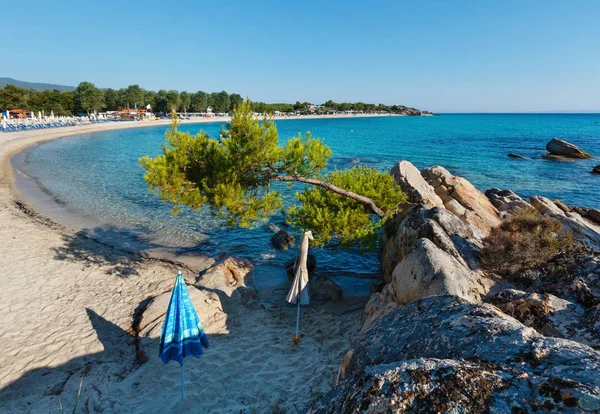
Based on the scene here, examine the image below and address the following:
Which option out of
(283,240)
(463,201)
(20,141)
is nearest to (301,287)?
(283,240)

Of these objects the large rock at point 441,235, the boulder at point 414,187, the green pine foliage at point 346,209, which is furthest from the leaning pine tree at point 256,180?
the boulder at point 414,187

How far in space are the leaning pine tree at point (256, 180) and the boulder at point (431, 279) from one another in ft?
14.2

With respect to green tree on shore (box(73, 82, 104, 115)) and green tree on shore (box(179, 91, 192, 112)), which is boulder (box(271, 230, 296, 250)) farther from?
green tree on shore (box(179, 91, 192, 112))

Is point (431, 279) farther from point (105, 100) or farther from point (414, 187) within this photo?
point (105, 100)

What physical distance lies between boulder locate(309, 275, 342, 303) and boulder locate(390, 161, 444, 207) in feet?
20.2

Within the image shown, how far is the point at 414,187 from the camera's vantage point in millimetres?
16781

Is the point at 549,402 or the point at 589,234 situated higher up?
the point at 549,402

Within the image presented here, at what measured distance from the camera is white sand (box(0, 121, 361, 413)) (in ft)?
26.3

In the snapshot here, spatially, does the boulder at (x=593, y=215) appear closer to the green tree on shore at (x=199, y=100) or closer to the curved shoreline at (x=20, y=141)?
the curved shoreline at (x=20, y=141)

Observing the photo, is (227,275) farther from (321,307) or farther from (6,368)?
(6,368)

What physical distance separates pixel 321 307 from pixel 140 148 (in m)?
57.3

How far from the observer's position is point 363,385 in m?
2.69

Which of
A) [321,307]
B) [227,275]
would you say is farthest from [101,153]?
[321,307]

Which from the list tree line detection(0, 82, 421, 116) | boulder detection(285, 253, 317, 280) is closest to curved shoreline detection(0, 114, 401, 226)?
boulder detection(285, 253, 317, 280)
